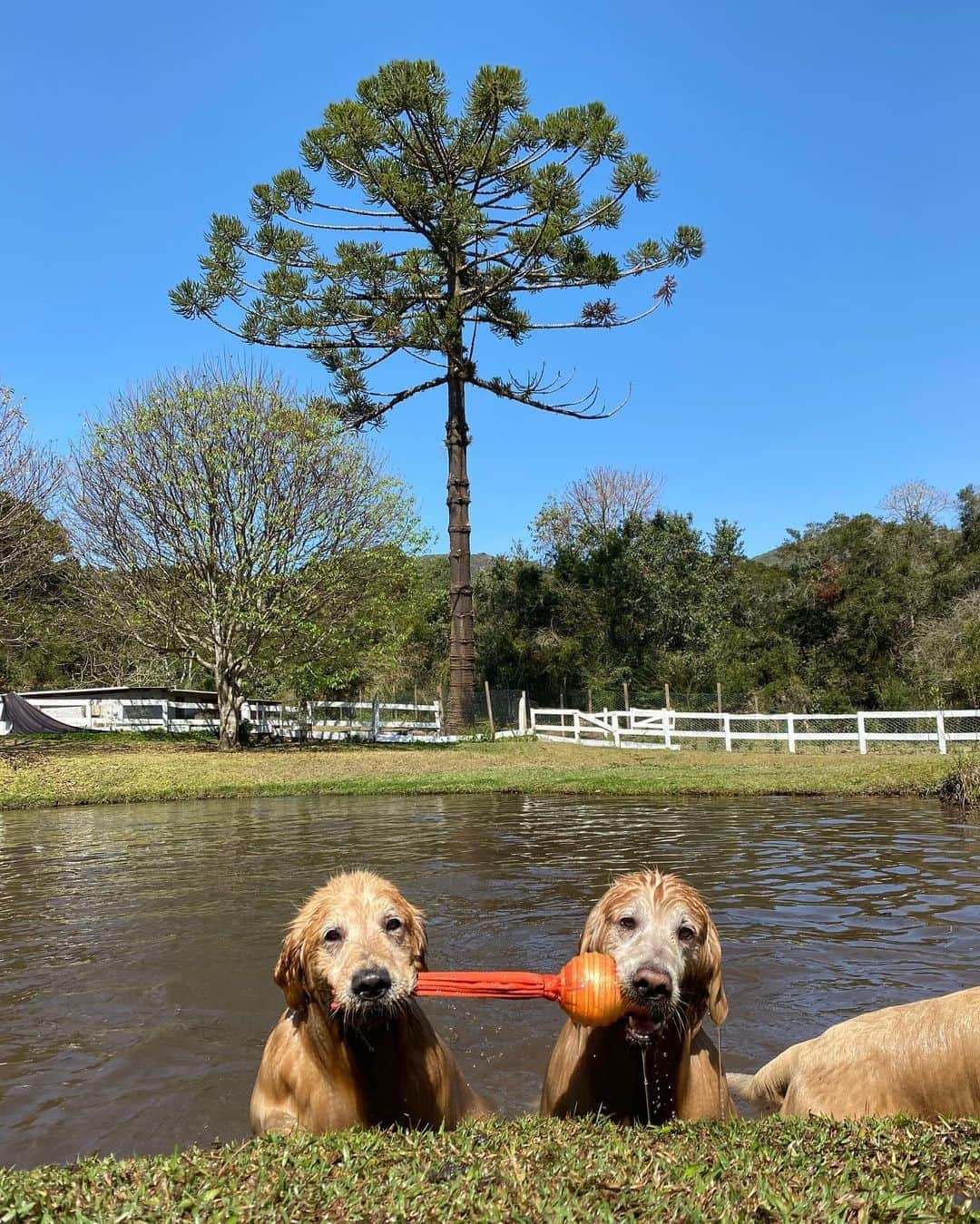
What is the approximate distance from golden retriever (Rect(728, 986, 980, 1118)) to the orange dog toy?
1032mm

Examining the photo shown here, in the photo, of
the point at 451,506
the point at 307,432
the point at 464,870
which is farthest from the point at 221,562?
the point at 464,870

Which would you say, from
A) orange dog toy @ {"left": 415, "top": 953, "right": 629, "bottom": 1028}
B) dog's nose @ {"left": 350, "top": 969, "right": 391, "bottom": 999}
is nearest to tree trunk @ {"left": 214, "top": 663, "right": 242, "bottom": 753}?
orange dog toy @ {"left": 415, "top": 953, "right": 629, "bottom": 1028}

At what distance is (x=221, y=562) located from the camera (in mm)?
30859

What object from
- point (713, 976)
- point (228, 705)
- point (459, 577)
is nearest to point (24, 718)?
point (228, 705)

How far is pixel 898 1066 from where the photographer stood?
4.24 meters

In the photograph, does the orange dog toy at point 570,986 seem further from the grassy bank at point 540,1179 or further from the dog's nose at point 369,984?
the grassy bank at point 540,1179

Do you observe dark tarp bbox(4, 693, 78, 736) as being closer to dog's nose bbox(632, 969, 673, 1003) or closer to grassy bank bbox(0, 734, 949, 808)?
grassy bank bbox(0, 734, 949, 808)

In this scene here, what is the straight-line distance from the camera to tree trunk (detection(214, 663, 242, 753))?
31.6 metres

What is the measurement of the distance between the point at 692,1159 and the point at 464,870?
27.8ft

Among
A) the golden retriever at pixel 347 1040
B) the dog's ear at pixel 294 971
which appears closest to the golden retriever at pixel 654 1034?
the golden retriever at pixel 347 1040

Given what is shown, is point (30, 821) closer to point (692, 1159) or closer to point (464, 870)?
point (464, 870)

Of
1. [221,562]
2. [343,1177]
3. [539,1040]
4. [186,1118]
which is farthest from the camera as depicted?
[221,562]

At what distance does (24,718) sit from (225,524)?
980 cm

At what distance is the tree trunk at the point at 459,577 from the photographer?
118 feet
